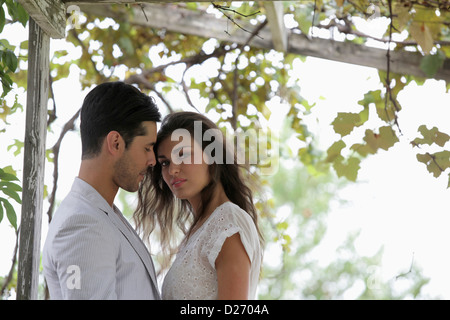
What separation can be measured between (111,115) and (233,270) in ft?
1.90

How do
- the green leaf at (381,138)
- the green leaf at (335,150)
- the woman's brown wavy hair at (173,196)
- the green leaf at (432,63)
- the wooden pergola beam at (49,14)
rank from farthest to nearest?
the green leaf at (432,63) → the green leaf at (335,150) → the green leaf at (381,138) → the woman's brown wavy hair at (173,196) → the wooden pergola beam at (49,14)

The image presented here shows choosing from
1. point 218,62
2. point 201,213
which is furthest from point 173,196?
point 218,62

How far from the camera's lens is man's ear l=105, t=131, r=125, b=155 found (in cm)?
178

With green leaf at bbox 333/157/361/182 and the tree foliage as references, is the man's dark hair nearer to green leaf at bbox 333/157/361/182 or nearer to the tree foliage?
green leaf at bbox 333/157/361/182

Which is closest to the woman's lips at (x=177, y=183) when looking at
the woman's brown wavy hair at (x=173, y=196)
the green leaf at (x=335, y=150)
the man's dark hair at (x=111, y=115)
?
the woman's brown wavy hair at (x=173, y=196)

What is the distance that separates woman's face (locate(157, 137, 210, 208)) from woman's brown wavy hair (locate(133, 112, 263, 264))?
4 centimetres

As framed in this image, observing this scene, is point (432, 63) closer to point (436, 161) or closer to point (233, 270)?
point (436, 161)

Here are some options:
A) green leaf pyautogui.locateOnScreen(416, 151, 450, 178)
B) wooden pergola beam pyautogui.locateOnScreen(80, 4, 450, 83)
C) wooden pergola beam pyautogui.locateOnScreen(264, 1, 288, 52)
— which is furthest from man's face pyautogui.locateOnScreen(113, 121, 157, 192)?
wooden pergola beam pyautogui.locateOnScreen(80, 4, 450, 83)

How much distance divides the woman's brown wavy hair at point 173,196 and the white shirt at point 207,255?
191mm

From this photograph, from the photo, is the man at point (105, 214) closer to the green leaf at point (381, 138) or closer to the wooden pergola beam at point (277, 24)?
the green leaf at point (381, 138)

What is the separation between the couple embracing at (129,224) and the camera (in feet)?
5.14

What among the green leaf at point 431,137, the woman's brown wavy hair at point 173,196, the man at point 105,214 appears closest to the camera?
the man at point 105,214
